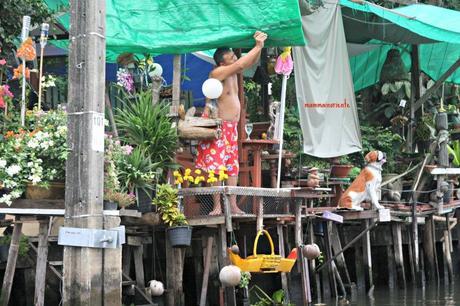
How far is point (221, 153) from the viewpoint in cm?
927

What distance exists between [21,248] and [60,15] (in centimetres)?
287

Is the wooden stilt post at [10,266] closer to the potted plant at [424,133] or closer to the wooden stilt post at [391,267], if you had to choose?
the wooden stilt post at [391,267]

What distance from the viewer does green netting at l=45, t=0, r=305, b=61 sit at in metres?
9.33

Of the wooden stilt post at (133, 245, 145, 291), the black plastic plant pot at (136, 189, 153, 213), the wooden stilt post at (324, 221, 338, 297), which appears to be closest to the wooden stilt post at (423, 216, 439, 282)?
the wooden stilt post at (324, 221, 338, 297)

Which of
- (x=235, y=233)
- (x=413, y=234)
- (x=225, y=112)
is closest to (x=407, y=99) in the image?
(x=413, y=234)

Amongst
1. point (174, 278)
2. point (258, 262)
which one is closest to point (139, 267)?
point (174, 278)

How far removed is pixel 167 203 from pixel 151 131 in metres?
0.74

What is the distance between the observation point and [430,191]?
14.2 meters

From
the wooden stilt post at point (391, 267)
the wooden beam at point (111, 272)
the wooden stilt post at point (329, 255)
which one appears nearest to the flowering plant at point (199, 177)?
the wooden beam at point (111, 272)

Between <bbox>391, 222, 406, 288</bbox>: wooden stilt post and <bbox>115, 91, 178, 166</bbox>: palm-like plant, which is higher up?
<bbox>115, 91, 178, 166</bbox>: palm-like plant

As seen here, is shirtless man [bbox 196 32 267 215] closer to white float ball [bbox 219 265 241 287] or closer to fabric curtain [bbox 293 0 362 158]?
white float ball [bbox 219 265 241 287]

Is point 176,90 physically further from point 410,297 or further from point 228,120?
point 410,297

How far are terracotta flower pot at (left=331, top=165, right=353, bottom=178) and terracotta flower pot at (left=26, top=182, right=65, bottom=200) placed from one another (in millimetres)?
5521

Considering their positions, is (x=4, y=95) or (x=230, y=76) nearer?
(x=4, y=95)
